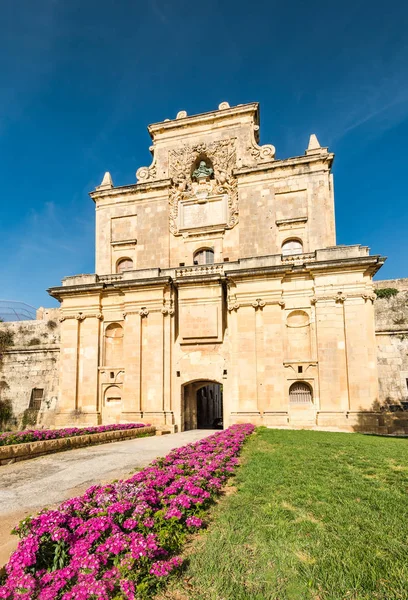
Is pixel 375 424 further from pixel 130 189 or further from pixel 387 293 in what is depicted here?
pixel 130 189

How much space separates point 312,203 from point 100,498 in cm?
2119

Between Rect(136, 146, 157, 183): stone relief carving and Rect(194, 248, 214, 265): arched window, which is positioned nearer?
Rect(194, 248, 214, 265): arched window

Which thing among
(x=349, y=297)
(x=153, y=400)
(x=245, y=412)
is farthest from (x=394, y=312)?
(x=153, y=400)

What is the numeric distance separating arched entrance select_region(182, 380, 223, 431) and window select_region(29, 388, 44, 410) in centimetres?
1158

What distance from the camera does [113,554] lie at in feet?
13.8

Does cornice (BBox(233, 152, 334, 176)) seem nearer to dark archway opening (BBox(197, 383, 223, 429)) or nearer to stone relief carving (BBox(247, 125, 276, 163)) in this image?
stone relief carving (BBox(247, 125, 276, 163))

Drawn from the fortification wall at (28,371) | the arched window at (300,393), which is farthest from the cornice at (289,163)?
the fortification wall at (28,371)

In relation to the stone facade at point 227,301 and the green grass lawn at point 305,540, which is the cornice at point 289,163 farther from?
the green grass lawn at point 305,540

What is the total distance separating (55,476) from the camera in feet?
28.7

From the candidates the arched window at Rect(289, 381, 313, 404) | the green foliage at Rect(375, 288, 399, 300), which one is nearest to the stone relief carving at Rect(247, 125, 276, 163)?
the green foliage at Rect(375, 288, 399, 300)

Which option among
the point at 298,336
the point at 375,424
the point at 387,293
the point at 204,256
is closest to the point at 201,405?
the point at 298,336

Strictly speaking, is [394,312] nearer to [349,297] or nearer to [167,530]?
[349,297]

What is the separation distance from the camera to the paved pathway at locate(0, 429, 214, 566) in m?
6.13

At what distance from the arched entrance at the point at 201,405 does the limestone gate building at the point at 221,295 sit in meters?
0.17
